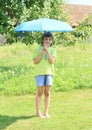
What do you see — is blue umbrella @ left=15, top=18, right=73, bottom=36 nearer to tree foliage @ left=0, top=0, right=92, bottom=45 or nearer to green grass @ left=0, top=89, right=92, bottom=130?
green grass @ left=0, top=89, right=92, bottom=130

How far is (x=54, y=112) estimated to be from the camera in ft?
26.8

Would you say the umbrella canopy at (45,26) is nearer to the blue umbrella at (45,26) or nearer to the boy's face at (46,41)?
the blue umbrella at (45,26)

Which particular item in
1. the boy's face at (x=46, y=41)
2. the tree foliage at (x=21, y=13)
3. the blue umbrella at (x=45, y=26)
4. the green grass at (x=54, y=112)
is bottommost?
the green grass at (x=54, y=112)

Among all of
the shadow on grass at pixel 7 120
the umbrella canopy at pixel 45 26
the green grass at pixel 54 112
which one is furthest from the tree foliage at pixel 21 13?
the shadow on grass at pixel 7 120

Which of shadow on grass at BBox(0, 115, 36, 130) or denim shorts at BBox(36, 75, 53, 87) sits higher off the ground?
denim shorts at BBox(36, 75, 53, 87)

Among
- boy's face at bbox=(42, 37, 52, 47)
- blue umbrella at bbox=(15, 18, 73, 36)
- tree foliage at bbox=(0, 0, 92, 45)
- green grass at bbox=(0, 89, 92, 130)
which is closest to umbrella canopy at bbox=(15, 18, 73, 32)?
blue umbrella at bbox=(15, 18, 73, 36)

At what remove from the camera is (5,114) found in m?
8.11

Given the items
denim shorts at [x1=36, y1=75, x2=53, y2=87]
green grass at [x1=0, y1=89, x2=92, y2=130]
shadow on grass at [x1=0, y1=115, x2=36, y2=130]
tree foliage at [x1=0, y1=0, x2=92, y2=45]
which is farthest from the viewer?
tree foliage at [x1=0, y1=0, x2=92, y2=45]

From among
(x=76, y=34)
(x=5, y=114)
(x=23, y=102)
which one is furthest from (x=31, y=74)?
(x=76, y=34)

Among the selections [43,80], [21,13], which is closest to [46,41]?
[43,80]

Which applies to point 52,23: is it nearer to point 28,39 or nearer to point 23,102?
point 23,102

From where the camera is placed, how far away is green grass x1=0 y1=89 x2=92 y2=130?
7093mm

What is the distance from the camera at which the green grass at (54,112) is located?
709 centimetres

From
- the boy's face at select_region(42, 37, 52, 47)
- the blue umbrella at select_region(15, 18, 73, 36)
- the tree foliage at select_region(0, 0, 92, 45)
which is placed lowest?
the tree foliage at select_region(0, 0, 92, 45)
